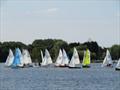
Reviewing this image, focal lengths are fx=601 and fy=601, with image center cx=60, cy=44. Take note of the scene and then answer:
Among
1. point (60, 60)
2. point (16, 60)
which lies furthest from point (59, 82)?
point (60, 60)

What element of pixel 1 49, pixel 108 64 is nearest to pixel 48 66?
pixel 108 64

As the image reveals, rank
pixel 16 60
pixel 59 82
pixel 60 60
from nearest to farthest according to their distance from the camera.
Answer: pixel 59 82, pixel 16 60, pixel 60 60

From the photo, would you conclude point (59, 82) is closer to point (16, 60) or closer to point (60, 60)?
point (16, 60)

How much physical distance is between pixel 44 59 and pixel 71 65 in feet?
39.5

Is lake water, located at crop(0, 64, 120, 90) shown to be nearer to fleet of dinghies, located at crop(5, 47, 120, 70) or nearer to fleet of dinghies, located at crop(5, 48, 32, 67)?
fleet of dinghies, located at crop(5, 47, 120, 70)

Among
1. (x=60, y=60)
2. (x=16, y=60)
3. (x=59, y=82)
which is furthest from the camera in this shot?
(x=60, y=60)

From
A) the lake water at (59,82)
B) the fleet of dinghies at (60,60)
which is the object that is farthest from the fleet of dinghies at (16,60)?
the lake water at (59,82)

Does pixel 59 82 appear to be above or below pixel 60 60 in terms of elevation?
below

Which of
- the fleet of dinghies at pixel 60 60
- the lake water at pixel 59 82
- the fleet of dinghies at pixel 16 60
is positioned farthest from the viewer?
the fleet of dinghies at pixel 16 60

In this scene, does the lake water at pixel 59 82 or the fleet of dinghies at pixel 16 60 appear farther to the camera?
the fleet of dinghies at pixel 16 60

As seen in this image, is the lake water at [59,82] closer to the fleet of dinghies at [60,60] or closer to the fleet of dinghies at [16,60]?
the fleet of dinghies at [60,60]

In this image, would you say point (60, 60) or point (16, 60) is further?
point (60, 60)

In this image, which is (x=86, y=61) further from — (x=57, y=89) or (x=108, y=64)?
(x=57, y=89)

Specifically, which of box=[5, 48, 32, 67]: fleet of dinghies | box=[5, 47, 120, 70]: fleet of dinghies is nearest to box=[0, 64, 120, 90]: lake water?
box=[5, 47, 120, 70]: fleet of dinghies
